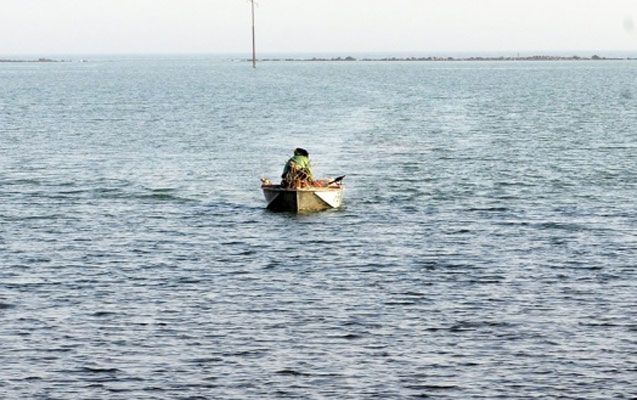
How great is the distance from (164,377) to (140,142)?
7375cm

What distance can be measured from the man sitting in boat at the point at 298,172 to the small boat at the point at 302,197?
323mm

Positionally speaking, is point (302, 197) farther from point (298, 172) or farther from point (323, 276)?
point (323, 276)

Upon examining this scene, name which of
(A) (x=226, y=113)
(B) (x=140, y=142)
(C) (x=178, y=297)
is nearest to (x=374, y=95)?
(A) (x=226, y=113)

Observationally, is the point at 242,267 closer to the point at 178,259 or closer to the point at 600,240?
the point at 178,259

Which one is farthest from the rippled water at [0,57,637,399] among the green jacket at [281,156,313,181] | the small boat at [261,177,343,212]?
the green jacket at [281,156,313,181]

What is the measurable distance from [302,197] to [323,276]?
610 inches

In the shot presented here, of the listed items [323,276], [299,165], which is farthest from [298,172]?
[323,276]

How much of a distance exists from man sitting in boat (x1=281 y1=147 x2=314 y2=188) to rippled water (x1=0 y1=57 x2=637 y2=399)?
1.62 meters

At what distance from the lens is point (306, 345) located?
36062 mm

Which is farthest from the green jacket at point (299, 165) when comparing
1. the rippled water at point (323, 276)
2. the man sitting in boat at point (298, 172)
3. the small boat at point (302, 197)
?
the rippled water at point (323, 276)

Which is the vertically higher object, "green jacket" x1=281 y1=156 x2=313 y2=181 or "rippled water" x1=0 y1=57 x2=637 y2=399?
"green jacket" x1=281 y1=156 x2=313 y2=181

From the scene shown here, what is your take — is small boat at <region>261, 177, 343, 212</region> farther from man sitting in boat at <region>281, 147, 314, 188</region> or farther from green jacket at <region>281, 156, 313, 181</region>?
green jacket at <region>281, 156, 313, 181</region>

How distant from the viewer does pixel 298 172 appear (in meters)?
61.0

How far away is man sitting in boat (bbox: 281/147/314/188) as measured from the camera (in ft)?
200
